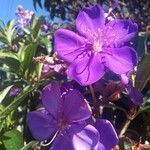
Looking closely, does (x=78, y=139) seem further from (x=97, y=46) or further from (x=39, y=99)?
(x=39, y=99)

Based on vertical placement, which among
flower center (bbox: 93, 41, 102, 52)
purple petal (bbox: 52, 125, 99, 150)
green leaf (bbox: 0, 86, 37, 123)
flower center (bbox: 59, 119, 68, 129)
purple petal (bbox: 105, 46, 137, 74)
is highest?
flower center (bbox: 93, 41, 102, 52)

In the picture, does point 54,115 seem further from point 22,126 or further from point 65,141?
point 22,126

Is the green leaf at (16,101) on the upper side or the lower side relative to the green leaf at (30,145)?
upper

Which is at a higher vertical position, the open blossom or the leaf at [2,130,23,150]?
the open blossom

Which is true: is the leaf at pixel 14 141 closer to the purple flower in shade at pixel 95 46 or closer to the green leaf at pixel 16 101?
the green leaf at pixel 16 101

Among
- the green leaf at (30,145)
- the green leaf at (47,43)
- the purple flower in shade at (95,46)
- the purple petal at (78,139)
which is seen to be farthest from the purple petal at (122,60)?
the green leaf at (47,43)

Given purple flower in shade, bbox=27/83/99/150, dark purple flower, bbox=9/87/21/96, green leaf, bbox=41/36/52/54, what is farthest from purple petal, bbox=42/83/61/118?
green leaf, bbox=41/36/52/54

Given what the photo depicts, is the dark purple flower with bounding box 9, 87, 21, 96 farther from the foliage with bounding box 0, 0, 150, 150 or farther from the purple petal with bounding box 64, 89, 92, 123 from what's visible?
the purple petal with bounding box 64, 89, 92, 123

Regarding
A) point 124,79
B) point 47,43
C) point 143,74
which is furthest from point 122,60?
point 47,43
